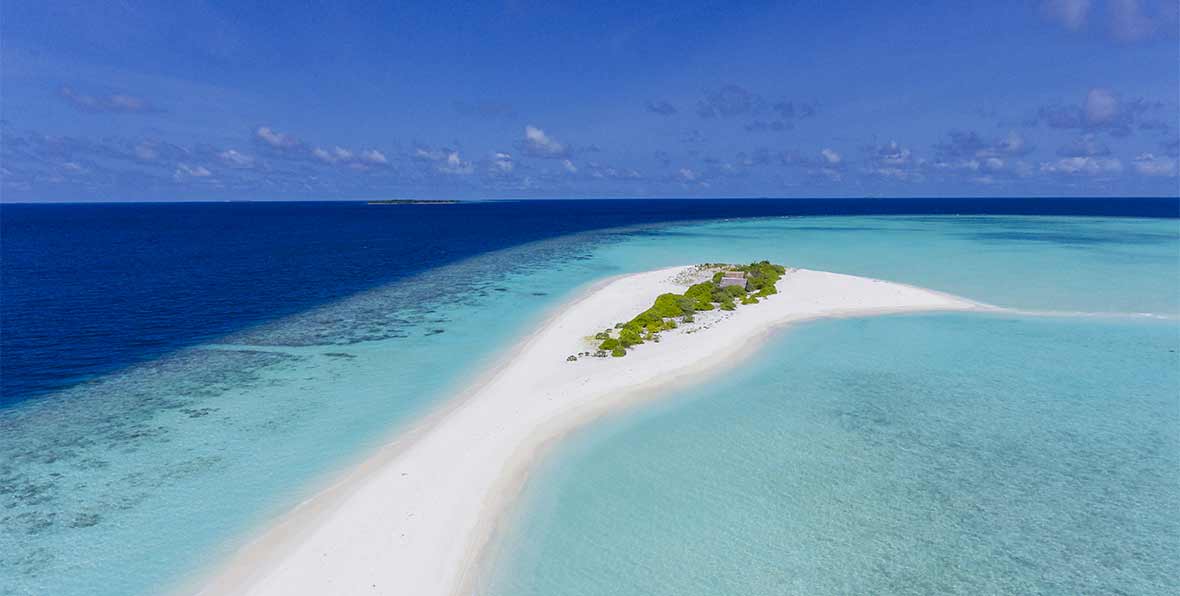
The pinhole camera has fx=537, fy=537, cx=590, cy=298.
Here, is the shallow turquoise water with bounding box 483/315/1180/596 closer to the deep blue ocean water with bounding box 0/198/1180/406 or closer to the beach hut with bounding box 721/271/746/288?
the beach hut with bounding box 721/271/746/288

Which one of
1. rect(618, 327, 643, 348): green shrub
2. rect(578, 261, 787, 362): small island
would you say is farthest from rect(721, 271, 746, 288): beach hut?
rect(618, 327, 643, 348): green shrub

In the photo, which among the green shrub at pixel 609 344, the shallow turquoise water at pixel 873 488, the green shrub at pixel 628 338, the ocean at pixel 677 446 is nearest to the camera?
the shallow turquoise water at pixel 873 488

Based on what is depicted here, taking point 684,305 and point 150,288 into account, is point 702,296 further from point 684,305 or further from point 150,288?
point 150,288

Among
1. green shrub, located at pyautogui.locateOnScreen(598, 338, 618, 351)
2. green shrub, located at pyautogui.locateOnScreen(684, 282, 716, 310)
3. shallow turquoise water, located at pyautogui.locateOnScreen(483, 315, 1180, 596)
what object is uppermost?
green shrub, located at pyautogui.locateOnScreen(684, 282, 716, 310)

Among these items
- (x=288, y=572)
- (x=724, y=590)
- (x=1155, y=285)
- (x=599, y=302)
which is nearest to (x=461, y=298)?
(x=599, y=302)

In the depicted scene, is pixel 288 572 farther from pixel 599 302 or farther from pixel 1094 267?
pixel 1094 267

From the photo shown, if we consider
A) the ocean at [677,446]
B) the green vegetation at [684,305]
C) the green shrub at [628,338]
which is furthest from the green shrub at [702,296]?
the green shrub at [628,338]

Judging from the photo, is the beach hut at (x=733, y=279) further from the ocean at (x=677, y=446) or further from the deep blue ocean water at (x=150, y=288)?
the deep blue ocean water at (x=150, y=288)

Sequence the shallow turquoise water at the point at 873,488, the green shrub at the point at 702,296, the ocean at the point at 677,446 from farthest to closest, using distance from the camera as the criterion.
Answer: the green shrub at the point at 702,296
the ocean at the point at 677,446
the shallow turquoise water at the point at 873,488
